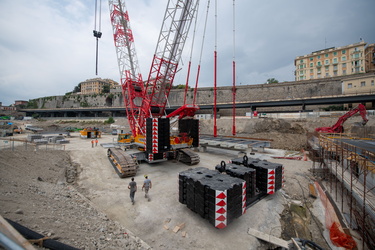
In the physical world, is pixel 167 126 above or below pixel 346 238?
above

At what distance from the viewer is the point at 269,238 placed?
422 cm

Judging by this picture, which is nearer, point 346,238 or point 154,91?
point 346,238

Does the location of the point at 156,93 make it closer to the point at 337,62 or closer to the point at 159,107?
the point at 159,107

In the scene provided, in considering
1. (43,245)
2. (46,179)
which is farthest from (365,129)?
(46,179)

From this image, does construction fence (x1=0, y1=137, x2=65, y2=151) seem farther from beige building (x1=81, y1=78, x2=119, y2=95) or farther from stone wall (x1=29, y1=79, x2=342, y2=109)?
beige building (x1=81, y1=78, x2=119, y2=95)

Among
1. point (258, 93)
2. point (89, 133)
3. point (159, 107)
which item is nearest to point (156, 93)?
point (159, 107)

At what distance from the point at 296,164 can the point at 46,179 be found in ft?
46.8

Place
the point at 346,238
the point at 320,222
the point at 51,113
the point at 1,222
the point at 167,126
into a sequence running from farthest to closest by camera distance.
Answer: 1. the point at 51,113
2. the point at 167,126
3. the point at 320,222
4. the point at 346,238
5. the point at 1,222

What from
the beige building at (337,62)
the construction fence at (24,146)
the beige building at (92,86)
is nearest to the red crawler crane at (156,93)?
the construction fence at (24,146)

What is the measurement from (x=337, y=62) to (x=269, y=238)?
70.2 m

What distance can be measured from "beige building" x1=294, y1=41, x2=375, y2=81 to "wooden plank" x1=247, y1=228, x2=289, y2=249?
68.4 meters

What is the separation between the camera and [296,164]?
11.2 m

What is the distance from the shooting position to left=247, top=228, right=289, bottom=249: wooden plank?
402 centimetres

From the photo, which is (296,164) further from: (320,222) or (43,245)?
(43,245)
